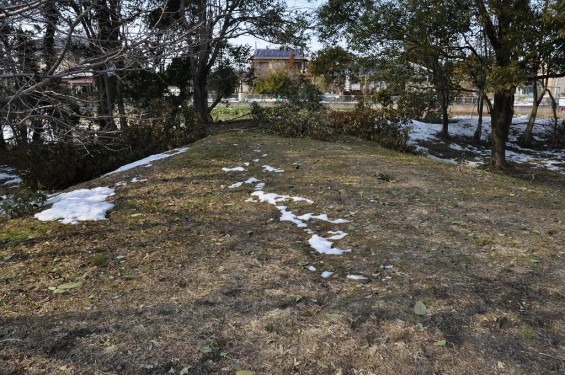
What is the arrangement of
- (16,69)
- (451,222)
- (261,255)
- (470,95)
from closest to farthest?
(261,255), (451,222), (16,69), (470,95)

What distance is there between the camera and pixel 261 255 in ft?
9.97

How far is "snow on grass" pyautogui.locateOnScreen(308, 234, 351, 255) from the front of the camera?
310cm

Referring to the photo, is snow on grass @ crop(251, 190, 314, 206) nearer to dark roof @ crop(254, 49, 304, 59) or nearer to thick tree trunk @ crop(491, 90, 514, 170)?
thick tree trunk @ crop(491, 90, 514, 170)

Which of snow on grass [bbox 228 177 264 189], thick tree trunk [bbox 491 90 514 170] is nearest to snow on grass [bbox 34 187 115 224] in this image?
snow on grass [bbox 228 177 264 189]

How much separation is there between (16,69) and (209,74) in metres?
9.09

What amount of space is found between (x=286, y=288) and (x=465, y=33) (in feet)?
29.5

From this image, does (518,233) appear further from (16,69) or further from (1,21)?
(16,69)

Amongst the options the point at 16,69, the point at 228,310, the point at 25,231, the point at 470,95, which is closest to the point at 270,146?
the point at 16,69

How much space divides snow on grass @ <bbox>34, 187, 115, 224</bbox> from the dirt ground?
135 millimetres

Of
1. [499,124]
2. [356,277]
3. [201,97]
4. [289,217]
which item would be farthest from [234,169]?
[499,124]

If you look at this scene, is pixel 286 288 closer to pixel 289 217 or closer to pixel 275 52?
pixel 289 217

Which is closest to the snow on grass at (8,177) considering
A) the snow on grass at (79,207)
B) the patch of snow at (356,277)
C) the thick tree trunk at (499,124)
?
the snow on grass at (79,207)

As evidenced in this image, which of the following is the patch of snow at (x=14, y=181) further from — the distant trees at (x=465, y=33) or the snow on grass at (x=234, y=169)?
the distant trees at (x=465, y=33)

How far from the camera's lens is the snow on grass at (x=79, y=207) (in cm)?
389
